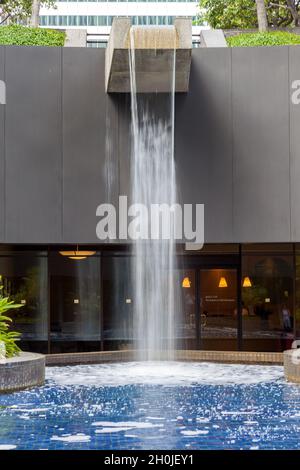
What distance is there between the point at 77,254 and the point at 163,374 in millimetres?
6015

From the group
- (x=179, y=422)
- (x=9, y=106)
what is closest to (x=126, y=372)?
(x=179, y=422)

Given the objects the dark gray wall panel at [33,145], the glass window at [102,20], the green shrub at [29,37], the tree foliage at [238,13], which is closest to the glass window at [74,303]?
the dark gray wall panel at [33,145]

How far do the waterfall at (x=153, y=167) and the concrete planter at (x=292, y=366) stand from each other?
4226 mm

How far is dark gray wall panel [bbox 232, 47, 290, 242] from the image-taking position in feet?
51.1

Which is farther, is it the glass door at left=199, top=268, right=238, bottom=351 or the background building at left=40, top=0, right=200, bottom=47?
the background building at left=40, top=0, right=200, bottom=47

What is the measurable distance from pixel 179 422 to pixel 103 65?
9.08m

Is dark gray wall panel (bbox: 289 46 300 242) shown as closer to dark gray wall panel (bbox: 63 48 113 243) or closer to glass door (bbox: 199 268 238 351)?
glass door (bbox: 199 268 238 351)

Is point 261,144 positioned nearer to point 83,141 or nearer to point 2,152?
point 83,141

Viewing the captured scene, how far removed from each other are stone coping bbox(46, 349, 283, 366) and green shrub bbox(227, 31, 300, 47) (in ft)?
24.1

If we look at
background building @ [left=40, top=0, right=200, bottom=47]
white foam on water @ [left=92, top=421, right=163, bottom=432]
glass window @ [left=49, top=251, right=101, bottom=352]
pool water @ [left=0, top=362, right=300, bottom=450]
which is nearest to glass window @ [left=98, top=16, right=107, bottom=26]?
background building @ [left=40, top=0, right=200, bottom=47]

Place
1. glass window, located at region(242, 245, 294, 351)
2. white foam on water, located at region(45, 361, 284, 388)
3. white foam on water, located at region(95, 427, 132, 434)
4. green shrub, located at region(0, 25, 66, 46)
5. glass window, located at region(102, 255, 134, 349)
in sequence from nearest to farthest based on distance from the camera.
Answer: white foam on water, located at region(95, 427, 132, 434), white foam on water, located at region(45, 361, 284, 388), green shrub, located at region(0, 25, 66, 46), glass window, located at region(242, 245, 294, 351), glass window, located at region(102, 255, 134, 349)

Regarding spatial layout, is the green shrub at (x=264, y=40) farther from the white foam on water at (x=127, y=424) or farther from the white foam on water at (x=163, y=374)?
the white foam on water at (x=127, y=424)

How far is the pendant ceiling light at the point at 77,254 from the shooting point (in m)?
18.7

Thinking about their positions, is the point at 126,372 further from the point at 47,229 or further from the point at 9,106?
the point at 9,106
